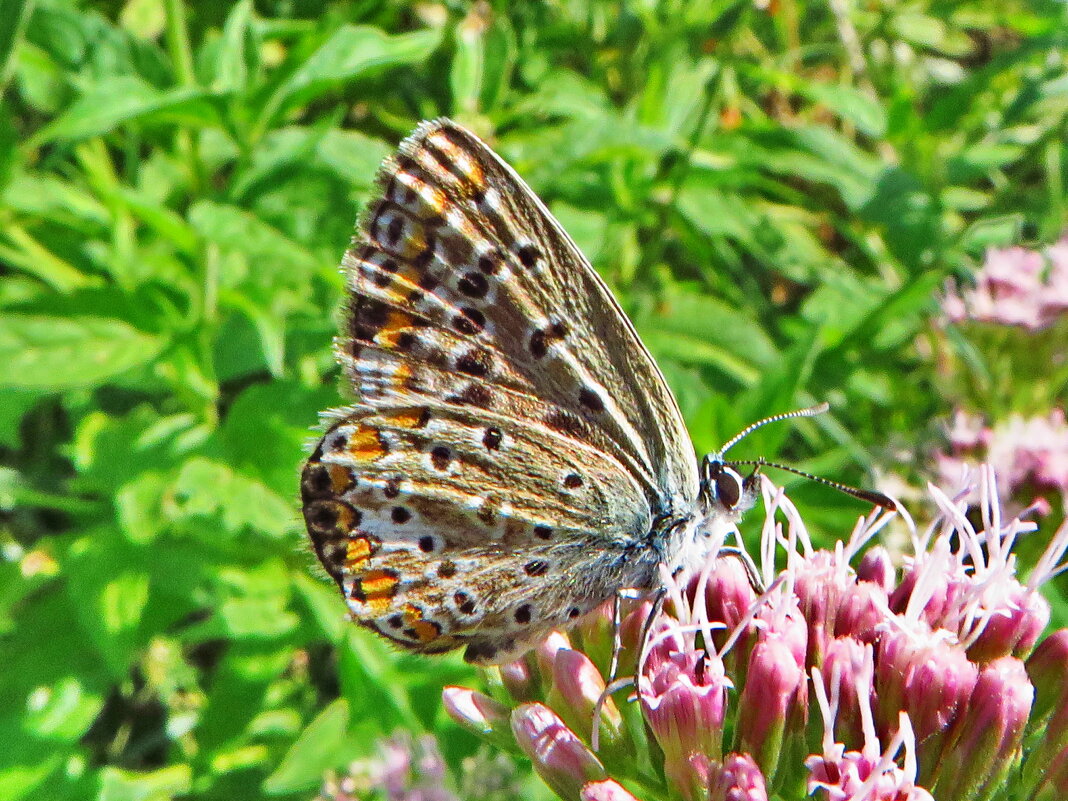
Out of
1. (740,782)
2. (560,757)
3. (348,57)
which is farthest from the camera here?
(348,57)

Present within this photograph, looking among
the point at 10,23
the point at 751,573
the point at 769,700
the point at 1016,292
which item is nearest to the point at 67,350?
the point at 10,23

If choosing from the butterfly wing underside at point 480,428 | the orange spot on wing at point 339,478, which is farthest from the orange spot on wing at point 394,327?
the orange spot on wing at point 339,478

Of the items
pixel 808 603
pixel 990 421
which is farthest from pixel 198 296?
pixel 990 421

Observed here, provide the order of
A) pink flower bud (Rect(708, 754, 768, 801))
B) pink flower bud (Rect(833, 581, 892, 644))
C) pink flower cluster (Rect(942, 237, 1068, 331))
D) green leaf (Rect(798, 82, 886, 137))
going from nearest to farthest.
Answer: pink flower bud (Rect(708, 754, 768, 801)) → pink flower bud (Rect(833, 581, 892, 644)) → pink flower cluster (Rect(942, 237, 1068, 331)) → green leaf (Rect(798, 82, 886, 137))

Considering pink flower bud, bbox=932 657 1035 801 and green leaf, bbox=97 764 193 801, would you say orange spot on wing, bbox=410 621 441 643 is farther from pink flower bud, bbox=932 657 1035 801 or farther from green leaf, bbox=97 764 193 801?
green leaf, bbox=97 764 193 801

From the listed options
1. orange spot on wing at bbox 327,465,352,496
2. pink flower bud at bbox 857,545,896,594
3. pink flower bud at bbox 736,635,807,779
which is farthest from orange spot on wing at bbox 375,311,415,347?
pink flower bud at bbox 857,545,896,594

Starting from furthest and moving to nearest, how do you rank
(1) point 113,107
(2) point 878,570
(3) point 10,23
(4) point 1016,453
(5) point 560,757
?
(4) point 1016,453, (1) point 113,107, (3) point 10,23, (2) point 878,570, (5) point 560,757

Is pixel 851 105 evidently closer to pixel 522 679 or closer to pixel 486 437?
pixel 486 437
